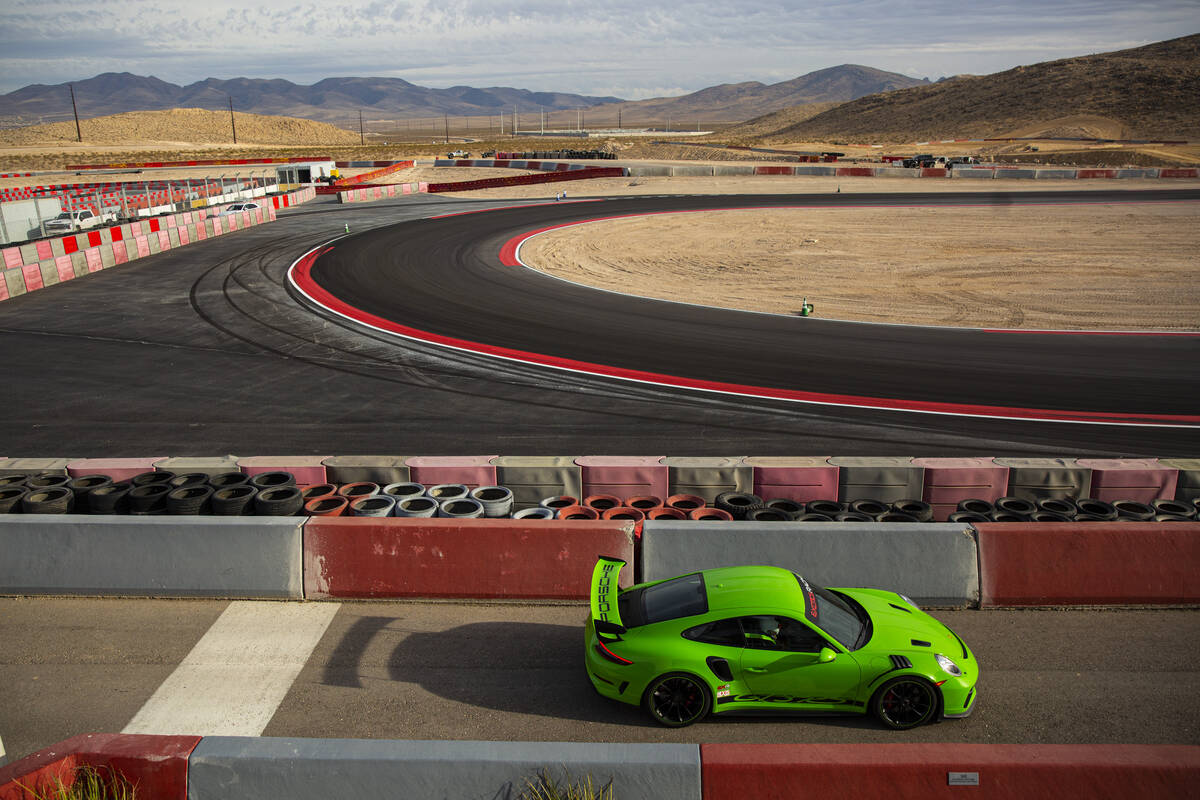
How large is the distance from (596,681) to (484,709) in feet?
3.23

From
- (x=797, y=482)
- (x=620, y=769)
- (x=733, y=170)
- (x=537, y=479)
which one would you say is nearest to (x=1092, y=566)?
(x=797, y=482)

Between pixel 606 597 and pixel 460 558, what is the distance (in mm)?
2092

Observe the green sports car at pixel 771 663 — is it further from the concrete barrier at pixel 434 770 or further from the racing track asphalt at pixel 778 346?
the racing track asphalt at pixel 778 346

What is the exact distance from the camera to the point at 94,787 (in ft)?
18.0

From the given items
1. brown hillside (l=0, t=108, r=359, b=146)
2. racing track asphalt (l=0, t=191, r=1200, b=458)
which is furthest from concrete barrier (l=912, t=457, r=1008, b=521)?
brown hillside (l=0, t=108, r=359, b=146)

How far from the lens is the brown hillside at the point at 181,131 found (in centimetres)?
15562

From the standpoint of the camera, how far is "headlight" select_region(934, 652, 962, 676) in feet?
21.7

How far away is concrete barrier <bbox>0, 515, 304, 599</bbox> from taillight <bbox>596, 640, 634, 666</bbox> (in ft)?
12.0

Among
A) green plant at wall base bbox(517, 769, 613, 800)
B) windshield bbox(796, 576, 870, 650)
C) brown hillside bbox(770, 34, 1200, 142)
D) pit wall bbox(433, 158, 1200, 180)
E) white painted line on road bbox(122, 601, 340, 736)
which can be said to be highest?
brown hillside bbox(770, 34, 1200, 142)

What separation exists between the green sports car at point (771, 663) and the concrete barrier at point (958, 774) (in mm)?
1069

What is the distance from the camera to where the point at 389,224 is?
126 ft

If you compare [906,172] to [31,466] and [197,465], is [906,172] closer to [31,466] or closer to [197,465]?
[197,465]

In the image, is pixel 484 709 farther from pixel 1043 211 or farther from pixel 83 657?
pixel 1043 211

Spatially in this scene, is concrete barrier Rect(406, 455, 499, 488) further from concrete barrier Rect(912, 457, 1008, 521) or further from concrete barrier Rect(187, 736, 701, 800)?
concrete barrier Rect(912, 457, 1008, 521)
